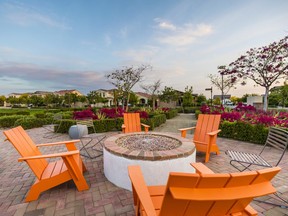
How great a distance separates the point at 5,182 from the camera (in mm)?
2762

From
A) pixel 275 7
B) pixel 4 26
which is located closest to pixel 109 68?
pixel 4 26

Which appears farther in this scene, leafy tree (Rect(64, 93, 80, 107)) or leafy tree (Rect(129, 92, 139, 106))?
leafy tree (Rect(64, 93, 80, 107))

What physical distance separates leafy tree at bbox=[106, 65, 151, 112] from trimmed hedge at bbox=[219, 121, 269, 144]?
911 centimetres

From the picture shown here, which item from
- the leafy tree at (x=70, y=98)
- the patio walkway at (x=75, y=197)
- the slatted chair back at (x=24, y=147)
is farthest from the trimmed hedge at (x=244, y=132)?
the leafy tree at (x=70, y=98)

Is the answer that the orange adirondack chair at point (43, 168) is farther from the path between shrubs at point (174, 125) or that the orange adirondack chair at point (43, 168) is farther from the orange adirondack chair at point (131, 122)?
the path between shrubs at point (174, 125)

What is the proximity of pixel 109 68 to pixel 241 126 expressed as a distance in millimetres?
11450

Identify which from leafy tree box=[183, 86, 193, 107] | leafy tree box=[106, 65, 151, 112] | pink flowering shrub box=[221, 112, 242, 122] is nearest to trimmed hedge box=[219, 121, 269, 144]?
→ pink flowering shrub box=[221, 112, 242, 122]

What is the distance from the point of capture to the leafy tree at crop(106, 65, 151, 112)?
13516 millimetres

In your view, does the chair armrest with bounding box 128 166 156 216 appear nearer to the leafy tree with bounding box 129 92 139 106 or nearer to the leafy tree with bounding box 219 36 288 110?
the leafy tree with bounding box 219 36 288 110

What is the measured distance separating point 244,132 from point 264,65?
8.12 meters

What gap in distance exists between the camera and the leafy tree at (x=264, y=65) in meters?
10.2

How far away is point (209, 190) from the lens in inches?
35.6

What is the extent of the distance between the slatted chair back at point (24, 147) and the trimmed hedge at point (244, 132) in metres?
6.08

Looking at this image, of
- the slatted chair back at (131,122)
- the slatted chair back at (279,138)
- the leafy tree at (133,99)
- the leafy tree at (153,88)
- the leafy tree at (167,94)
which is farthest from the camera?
the leafy tree at (133,99)
